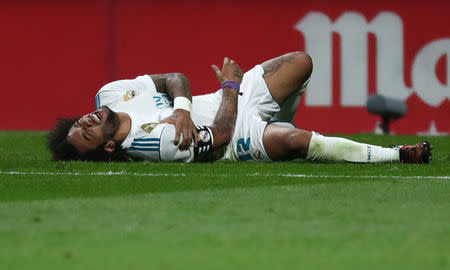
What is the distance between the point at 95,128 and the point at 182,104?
1.80 ft

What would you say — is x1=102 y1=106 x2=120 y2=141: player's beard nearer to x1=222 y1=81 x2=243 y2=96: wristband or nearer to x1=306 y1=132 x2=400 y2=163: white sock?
x1=222 y1=81 x2=243 y2=96: wristband

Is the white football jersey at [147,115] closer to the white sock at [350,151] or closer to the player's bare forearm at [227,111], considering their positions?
the player's bare forearm at [227,111]

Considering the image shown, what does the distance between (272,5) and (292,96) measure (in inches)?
177

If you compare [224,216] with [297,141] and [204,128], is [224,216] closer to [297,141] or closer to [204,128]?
[297,141]

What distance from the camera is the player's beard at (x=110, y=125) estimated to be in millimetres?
5507

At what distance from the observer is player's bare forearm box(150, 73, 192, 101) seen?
18.9 feet

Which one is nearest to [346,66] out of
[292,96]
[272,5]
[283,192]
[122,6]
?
[272,5]

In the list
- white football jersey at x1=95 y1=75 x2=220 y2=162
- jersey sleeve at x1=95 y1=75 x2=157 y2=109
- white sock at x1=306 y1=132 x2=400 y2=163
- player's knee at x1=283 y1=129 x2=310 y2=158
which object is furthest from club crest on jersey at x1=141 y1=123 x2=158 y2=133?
white sock at x1=306 y1=132 x2=400 y2=163

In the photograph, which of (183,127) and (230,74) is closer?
(183,127)

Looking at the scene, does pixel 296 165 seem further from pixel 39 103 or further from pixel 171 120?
pixel 39 103

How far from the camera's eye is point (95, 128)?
18.0ft

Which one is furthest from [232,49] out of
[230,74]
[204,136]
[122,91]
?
[204,136]

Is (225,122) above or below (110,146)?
above

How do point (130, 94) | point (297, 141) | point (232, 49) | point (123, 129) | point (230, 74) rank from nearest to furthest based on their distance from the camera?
point (297, 141) < point (123, 129) < point (130, 94) < point (230, 74) < point (232, 49)
